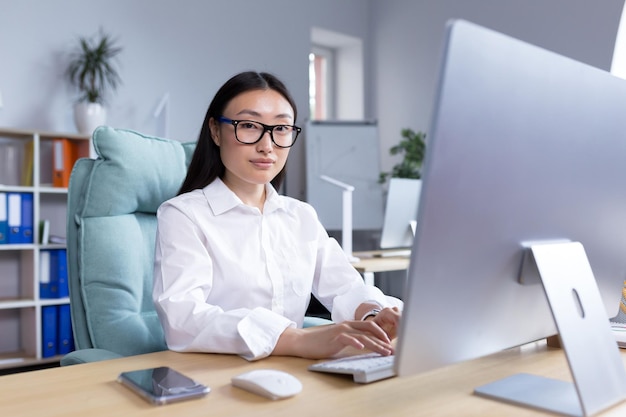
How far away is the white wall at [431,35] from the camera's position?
4.31 m

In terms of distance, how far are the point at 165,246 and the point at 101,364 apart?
0.34 metres

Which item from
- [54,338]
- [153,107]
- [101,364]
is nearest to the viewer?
[101,364]

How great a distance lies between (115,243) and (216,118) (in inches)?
15.5

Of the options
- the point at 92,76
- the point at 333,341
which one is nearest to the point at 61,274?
the point at 92,76

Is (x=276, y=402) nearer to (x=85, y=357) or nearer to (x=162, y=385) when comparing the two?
(x=162, y=385)

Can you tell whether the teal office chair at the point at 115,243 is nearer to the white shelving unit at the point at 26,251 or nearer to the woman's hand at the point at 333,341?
the woman's hand at the point at 333,341

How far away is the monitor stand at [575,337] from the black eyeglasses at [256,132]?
2.43 ft

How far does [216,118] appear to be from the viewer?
1440 millimetres

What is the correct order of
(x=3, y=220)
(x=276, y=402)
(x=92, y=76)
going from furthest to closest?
(x=92, y=76), (x=3, y=220), (x=276, y=402)

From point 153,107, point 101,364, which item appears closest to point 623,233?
point 101,364

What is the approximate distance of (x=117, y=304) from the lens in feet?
4.69

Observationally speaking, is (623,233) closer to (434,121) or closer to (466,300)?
(466,300)

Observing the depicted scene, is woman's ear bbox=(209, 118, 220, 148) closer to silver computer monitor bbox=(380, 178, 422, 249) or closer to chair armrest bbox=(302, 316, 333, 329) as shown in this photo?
chair armrest bbox=(302, 316, 333, 329)

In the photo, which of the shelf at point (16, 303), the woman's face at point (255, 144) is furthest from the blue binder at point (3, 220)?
the woman's face at point (255, 144)
